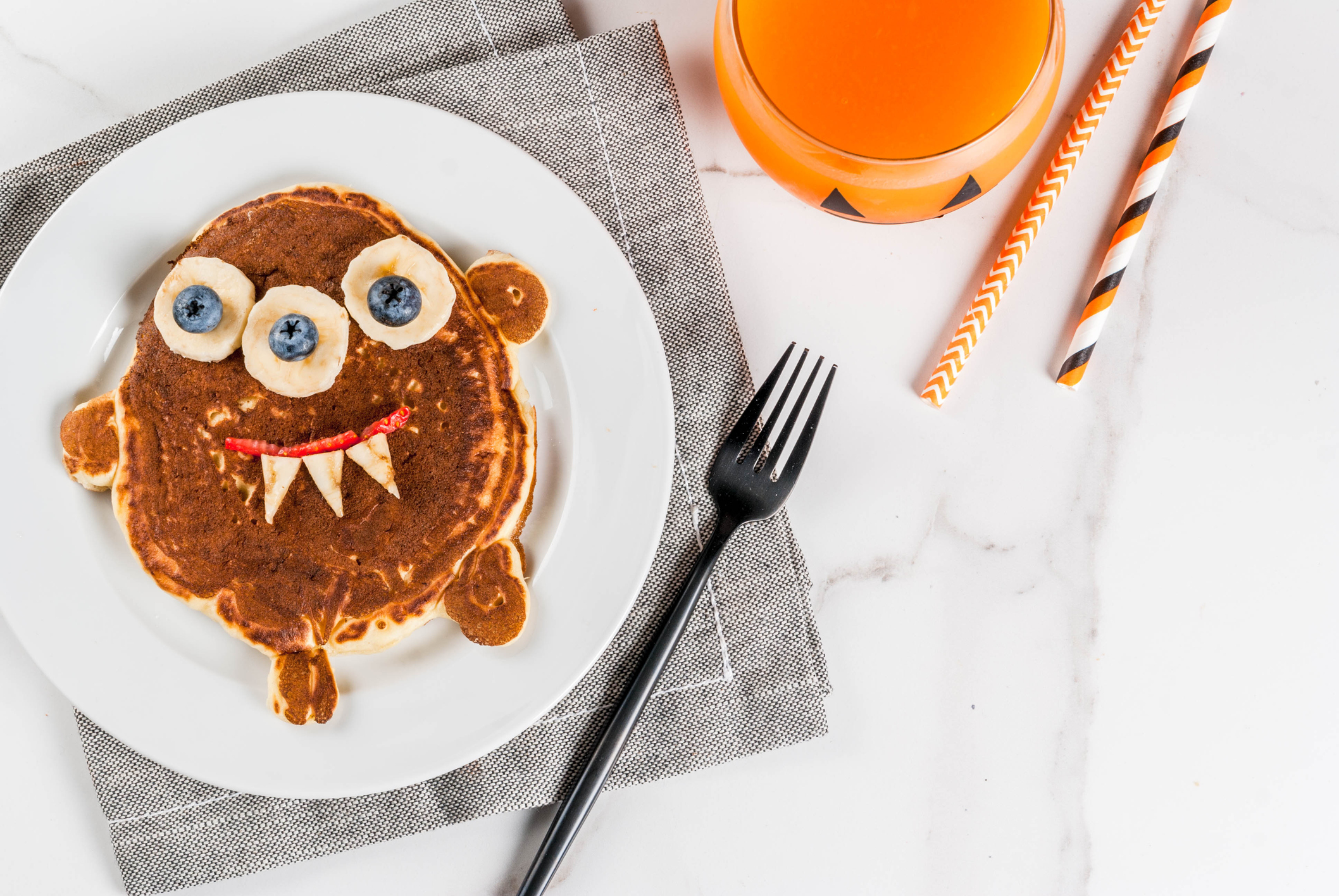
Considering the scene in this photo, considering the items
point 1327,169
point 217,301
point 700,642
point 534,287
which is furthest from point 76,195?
point 1327,169

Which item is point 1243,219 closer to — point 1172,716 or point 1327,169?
point 1327,169

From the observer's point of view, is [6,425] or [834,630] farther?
[834,630]

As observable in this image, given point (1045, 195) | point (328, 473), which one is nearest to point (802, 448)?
point (1045, 195)

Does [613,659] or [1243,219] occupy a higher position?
[1243,219]

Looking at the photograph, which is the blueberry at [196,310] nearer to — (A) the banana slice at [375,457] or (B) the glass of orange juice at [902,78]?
(A) the banana slice at [375,457]

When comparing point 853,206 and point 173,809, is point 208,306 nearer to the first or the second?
point 173,809

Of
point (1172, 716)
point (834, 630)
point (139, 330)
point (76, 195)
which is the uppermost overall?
point (76, 195)

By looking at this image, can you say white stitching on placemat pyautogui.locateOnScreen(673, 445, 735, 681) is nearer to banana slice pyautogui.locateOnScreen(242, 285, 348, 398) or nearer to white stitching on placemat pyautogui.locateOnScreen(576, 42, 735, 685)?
white stitching on placemat pyautogui.locateOnScreen(576, 42, 735, 685)

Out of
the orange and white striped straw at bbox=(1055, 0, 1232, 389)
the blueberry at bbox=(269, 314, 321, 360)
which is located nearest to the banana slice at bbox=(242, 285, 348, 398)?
the blueberry at bbox=(269, 314, 321, 360)
